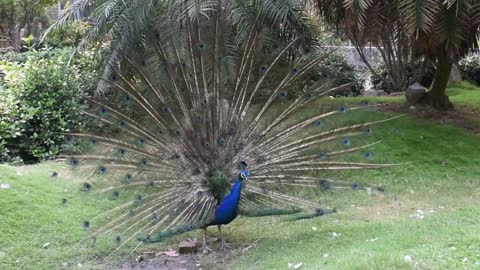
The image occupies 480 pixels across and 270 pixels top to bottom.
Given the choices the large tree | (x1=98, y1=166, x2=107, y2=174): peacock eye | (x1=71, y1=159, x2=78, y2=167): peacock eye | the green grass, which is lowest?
the green grass

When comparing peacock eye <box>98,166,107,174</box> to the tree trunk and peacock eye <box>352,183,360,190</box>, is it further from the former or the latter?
the tree trunk

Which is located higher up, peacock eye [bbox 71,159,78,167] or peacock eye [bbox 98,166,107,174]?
peacock eye [bbox 71,159,78,167]

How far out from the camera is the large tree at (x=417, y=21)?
874 centimetres

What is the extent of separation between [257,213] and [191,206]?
74cm

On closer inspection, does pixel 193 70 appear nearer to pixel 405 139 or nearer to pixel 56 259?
pixel 56 259

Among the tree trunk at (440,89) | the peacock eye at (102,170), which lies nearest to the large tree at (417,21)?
the tree trunk at (440,89)

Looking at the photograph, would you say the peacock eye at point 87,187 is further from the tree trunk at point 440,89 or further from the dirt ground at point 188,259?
the tree trunk at point 440,89

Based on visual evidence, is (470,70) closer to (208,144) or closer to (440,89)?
(440,89)

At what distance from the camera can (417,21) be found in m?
8.62

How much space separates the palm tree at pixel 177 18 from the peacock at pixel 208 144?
1.24m

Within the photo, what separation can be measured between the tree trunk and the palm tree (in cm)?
362

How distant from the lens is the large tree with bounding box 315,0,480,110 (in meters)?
8.74

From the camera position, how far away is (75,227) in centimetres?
741

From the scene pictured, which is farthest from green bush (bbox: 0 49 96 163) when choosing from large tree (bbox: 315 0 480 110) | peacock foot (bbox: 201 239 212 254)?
large tree (bbox: 315 0 480 110)
